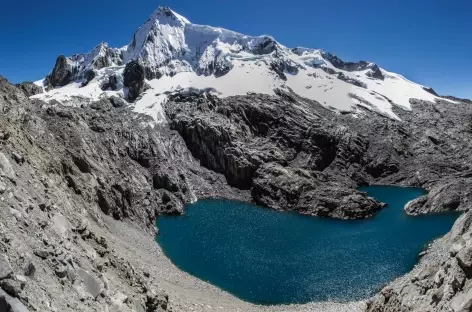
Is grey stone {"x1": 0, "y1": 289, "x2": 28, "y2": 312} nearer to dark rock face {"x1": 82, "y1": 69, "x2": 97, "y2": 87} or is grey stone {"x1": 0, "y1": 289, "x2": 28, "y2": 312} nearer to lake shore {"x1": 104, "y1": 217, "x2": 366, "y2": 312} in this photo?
lake shore {"x1": 104, "y1": 217, "x2": 366, "y2": 312}

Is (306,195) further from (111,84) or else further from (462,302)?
(111,84)

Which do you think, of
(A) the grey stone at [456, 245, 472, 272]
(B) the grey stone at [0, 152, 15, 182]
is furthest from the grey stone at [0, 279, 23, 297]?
(A) the grey stone at [456, 245, 472, 272]

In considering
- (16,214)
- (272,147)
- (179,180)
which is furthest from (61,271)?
(272,147)

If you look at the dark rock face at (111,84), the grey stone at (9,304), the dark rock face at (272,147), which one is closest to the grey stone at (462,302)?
the grey stone at (9,304)

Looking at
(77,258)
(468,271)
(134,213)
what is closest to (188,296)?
(77,258)

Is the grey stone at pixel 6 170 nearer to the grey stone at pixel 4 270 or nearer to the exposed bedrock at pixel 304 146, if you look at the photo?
the grey stone at pixel 4 270
